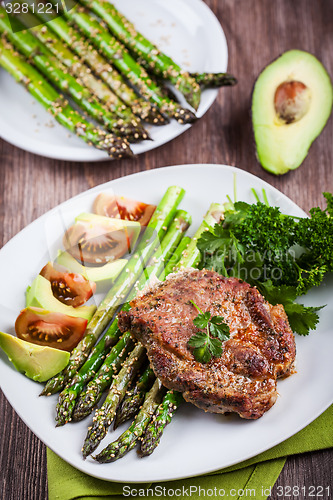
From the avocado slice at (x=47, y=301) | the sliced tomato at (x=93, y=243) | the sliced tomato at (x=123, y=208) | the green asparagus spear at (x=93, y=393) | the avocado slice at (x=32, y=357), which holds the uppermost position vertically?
the sliced tomato at (x=123, y=208)

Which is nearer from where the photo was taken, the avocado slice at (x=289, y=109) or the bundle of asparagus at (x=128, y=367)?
the bundle of asparagus at (x=128, y=367)

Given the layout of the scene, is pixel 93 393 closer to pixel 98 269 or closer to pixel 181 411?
pixel 181 411

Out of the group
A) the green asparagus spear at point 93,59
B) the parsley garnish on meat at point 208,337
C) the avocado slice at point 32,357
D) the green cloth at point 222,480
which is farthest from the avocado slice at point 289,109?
the avocado slice at point 32,357

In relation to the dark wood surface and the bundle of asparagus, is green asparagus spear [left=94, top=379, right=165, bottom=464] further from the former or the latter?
the dark wood surface

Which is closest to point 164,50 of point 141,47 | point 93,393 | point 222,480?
point 141,47

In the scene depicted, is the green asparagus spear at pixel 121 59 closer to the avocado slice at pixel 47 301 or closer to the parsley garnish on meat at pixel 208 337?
the avocado slice at pixel 47 301

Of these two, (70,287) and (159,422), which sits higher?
(70,287)
